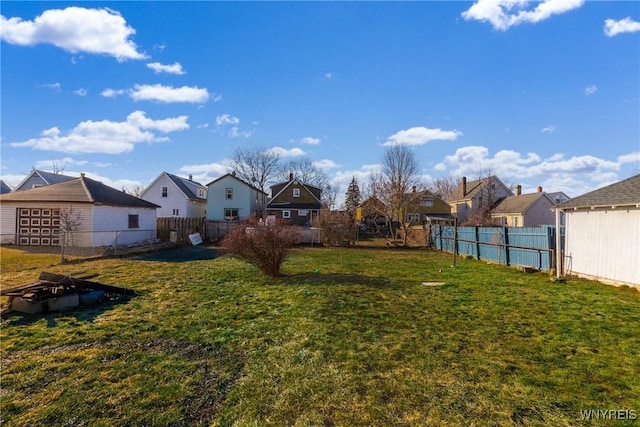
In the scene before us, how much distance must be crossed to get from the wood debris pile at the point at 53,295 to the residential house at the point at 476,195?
38620 millimetres

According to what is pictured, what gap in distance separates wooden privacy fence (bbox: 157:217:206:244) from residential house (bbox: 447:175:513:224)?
30678 millimetres

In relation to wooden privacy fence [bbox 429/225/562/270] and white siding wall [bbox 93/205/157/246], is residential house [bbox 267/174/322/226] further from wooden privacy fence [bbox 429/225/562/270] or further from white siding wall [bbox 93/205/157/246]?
wooden privacy fence [bbox 429/225/562/270]

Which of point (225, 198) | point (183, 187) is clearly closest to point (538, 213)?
point (225, 198)

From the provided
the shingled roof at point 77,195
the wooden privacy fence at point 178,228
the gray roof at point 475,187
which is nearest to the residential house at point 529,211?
the gray roof at point 475,187

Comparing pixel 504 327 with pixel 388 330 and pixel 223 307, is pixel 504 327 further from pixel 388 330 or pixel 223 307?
pixel 223 307

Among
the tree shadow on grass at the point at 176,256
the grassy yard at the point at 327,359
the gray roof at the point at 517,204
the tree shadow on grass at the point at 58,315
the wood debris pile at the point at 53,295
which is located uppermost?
the gray roof at the point at 517,204

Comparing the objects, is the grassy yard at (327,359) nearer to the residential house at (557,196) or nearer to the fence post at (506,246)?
the fence post at (506,246)

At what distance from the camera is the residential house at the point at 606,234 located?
859 cm

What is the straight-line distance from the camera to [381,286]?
28.9ft

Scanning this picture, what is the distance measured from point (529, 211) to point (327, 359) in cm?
3713

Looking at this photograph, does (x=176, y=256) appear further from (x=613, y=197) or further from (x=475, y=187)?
(x=475, y=187)

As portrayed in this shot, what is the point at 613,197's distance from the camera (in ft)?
30.9

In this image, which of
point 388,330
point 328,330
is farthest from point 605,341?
point 328,330

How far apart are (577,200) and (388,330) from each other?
9.46m
